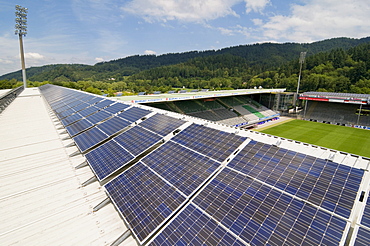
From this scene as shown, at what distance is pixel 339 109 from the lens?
62.1 m

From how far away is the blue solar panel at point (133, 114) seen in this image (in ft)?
53.5

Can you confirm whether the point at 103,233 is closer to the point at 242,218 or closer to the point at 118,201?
the point at 118,201

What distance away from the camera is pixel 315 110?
6594cm

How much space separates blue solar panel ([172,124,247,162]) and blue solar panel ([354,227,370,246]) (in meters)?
5.11

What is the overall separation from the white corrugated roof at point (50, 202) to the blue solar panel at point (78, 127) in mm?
2561

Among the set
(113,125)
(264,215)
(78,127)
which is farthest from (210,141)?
(78,127)

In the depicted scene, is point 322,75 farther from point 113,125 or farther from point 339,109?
point 113,125

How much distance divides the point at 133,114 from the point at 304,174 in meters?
14.3

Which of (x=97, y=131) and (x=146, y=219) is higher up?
(x=97, y=131)

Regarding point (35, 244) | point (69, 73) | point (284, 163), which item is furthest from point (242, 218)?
point (69, 73)

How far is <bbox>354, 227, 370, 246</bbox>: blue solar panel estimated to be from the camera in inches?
192

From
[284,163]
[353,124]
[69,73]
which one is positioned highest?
[69,73]

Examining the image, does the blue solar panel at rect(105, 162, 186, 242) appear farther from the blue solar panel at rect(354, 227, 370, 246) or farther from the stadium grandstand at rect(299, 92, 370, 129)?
Answer: the stadium grandstand at rect(299, 92, 370, 129)

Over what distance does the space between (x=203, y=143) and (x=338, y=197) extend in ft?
20.4
